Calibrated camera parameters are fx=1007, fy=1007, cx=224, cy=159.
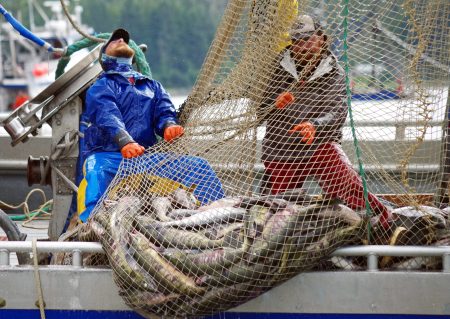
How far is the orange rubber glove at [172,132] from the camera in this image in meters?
6.13

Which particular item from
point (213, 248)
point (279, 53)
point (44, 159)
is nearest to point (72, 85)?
point (44, 159)

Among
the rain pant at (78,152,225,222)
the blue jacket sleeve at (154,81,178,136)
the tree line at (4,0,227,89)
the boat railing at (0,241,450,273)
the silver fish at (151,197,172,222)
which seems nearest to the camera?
the boat railing at (0,241,450,273)

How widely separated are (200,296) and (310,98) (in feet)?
4.35

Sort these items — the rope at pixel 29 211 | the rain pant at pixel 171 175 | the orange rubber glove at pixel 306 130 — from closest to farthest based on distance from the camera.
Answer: the orange rubber glove at pixel 306 130
the rain pant at pixel 171 175
the rope at pixel 29 211

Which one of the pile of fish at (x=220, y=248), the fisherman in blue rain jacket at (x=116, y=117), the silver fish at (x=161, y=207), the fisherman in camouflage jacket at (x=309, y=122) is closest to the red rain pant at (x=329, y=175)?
the fisherman in camouflage jacket at (x=309, y=122)

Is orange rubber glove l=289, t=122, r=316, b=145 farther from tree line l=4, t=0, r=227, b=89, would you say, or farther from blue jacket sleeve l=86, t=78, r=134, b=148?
tree line l=4, t=0, r=227, b=89

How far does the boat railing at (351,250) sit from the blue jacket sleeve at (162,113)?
4.49 feet

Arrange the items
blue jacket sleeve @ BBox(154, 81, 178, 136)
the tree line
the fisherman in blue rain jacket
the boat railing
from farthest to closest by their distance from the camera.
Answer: the tree line
blue jacket sleeve @ BBox(154, 81, 178, 136)
the fisherman in blue rain jacket
the boat railing

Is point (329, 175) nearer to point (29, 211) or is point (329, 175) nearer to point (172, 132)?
point (172, 132)

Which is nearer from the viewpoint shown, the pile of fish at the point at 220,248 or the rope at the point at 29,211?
the pile of fish at the point at 220,248

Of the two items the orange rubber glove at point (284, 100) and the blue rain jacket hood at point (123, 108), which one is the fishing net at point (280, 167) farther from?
the blue rain jacket hood at point (123, 108)

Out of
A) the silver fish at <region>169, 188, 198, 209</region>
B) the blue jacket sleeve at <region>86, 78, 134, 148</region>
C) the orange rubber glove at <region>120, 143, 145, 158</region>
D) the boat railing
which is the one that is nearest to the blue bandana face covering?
the blue jacket sleeve at <region>86, 78, 134, 148</region>

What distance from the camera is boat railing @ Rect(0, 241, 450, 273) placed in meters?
5.00

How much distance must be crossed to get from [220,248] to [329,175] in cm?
86
